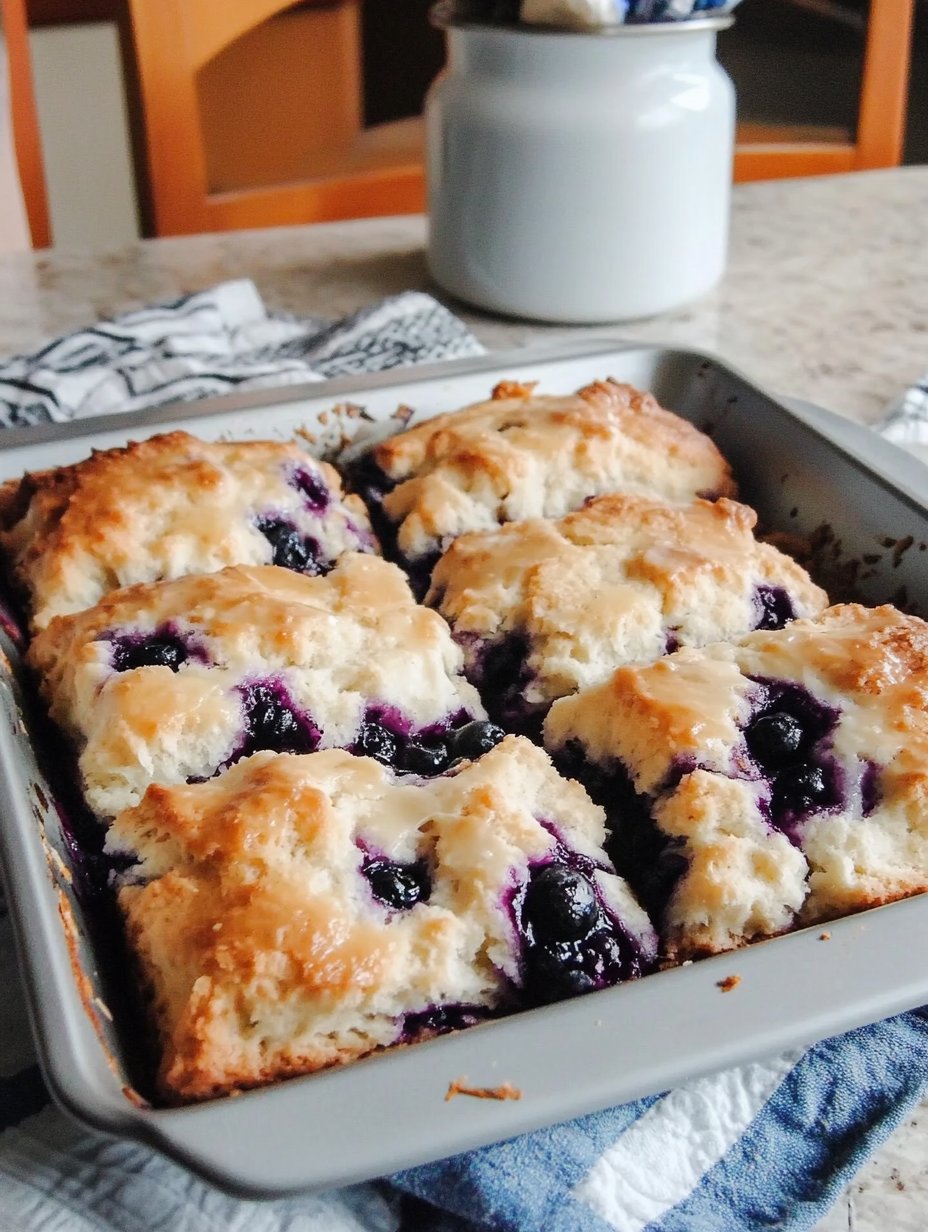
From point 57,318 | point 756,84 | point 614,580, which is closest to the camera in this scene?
point 614,580

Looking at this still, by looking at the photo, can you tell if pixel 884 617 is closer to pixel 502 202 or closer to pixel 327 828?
pixel 327 828

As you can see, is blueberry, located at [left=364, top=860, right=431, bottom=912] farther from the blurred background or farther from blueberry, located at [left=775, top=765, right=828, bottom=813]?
the blurred background

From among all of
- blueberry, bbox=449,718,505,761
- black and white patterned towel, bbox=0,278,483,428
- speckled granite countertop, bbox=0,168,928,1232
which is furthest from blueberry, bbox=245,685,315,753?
speckled granite countertop, bbox=0,168,928,1232

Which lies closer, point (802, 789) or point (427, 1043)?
point (427, 1043)

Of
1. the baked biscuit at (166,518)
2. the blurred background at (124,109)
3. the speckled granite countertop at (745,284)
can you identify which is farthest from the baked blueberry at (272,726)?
the blurred background at (124,109)

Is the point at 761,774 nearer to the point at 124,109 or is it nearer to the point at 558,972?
the point at 558,972

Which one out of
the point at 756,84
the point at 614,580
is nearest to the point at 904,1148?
the point at 614,580

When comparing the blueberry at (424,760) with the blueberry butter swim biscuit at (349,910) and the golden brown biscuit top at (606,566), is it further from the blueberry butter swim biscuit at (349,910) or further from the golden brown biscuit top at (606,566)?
the golden brown biscuit top at (606,566)

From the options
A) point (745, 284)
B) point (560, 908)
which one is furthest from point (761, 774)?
point (745, 284)
